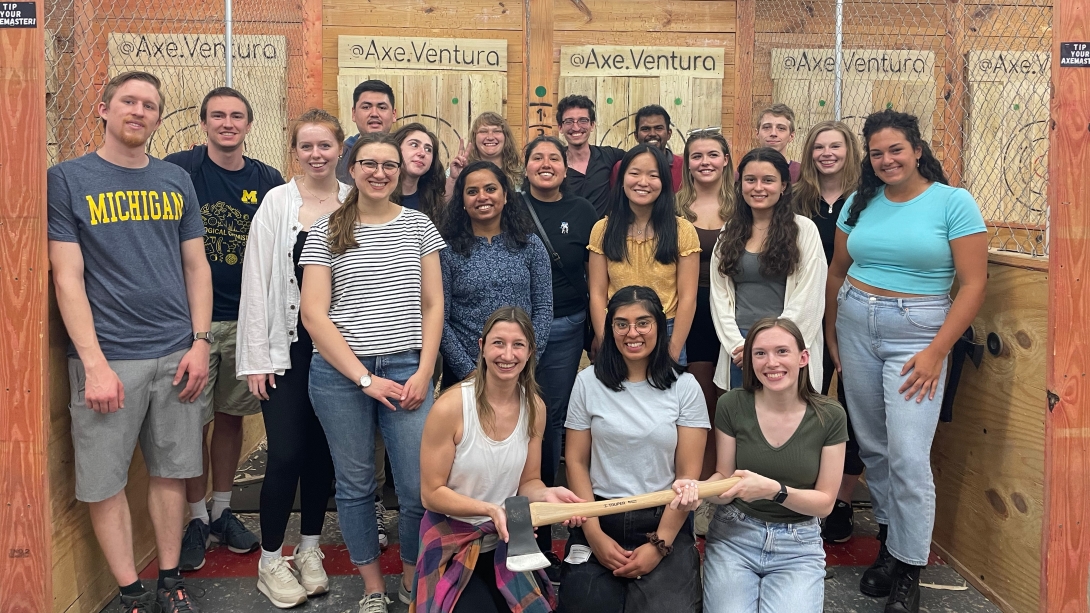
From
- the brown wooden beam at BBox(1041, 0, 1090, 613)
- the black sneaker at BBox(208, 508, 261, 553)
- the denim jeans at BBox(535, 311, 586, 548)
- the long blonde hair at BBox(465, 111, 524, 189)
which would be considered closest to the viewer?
the brown wooden beam at BBox(1041, 0, 1090, 613)

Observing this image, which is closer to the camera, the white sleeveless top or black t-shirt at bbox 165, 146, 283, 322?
the white sleeveless top

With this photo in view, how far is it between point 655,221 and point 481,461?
1.22 m

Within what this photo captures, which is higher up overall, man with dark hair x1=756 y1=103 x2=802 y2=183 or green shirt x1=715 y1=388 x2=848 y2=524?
man with dark hair x1=756 y1=103 x2=802 y2=183

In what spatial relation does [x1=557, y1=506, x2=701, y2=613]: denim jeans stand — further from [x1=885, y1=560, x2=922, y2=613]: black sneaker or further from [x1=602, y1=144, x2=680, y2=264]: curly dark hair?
[x1=602, y1=144, x2=680, y2=264]: curly dark hair

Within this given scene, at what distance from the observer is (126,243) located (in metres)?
2.90

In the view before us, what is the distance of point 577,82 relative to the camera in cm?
695

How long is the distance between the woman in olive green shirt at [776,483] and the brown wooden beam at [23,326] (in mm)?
2147

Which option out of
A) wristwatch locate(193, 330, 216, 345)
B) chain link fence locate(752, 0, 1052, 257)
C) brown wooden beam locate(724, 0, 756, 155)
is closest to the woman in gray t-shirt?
wristwatch locate(193, 330, 216, 345)

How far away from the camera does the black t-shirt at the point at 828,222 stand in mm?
3715

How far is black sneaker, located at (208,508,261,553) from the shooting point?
3.66 meters

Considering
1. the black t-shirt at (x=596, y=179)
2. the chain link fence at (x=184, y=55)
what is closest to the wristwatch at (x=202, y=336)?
the black t-shirt at (x=596, y=179)

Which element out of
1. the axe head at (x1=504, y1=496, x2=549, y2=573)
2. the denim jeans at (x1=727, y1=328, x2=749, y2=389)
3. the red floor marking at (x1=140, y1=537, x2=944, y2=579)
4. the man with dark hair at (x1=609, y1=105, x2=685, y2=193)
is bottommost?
the red floor marking at (x1=140, y1=537, x2=944, y2=579)

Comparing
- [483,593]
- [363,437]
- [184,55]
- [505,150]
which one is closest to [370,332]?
[363,437]

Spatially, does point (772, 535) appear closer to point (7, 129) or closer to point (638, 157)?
point (638, 157)
